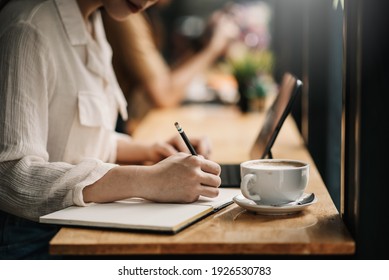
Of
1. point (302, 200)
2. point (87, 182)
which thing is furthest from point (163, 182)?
point (302, 200)

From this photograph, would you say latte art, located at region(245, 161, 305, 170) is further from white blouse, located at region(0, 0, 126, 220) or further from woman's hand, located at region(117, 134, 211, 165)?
woman's hand, located at region(117, 134, 211, 165)

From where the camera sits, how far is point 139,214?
1024 millimetres

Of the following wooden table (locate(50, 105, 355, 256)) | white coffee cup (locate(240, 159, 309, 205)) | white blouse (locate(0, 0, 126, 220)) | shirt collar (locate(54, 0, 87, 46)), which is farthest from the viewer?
shirt collar (locate(54, 0, 87, 46))

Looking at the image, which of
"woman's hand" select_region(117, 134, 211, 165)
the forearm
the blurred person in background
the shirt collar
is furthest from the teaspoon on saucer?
the blurred person in background

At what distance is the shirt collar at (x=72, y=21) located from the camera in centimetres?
139

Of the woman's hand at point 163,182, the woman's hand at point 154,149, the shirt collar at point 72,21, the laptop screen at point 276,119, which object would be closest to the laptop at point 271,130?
the laptop screen at point 276,119

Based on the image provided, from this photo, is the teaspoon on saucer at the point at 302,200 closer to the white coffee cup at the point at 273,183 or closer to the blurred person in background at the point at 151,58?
the white coffee cup at the point at 273,183

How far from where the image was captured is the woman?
110 centimetres

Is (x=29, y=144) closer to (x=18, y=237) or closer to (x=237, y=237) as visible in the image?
(x=18, y=237)

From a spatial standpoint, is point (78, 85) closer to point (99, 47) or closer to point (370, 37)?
point (99, 47)

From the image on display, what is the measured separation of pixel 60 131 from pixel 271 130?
1.57 feet

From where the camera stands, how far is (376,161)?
36.2 inches

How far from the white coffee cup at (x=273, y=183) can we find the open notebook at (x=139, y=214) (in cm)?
8
